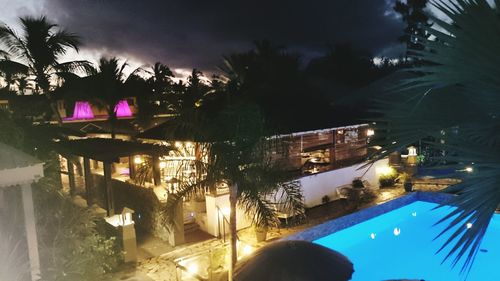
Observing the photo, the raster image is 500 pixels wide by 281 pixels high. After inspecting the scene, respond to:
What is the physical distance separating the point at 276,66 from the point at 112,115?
1107 centimetres

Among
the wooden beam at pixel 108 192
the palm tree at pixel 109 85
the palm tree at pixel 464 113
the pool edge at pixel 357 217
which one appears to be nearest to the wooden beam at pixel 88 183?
the wooden beam at pixel 108 192

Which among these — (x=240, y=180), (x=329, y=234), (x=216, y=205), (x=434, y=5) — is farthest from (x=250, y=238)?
(x=434, y=5)

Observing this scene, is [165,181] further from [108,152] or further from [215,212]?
[215,212]

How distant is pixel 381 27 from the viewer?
36.0 m

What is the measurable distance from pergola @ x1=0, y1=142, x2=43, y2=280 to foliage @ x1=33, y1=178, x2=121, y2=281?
846 mm

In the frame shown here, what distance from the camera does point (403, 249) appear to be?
13312 mm

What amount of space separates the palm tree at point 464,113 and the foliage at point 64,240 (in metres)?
6.40

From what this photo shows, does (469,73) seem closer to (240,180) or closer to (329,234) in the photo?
(240,180)

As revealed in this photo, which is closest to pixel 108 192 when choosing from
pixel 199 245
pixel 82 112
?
pixel 199 245

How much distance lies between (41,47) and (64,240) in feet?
36.8

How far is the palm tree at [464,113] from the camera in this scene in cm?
207

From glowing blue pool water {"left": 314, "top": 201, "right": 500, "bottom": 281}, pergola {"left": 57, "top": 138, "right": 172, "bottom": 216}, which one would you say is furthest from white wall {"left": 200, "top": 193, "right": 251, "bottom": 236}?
glowing blue pool water {"left": 314, "top": 201, "right": 500, "bottom": 281}

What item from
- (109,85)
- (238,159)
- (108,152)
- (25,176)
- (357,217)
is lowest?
(357,217)

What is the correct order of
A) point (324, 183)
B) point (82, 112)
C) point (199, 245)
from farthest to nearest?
point (82, 112) → point (324, 183) → point (199, 245)
